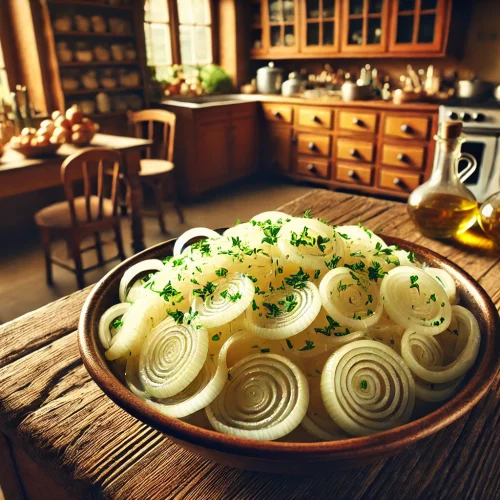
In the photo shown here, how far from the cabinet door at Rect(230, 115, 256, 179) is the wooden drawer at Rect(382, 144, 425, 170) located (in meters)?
1.44

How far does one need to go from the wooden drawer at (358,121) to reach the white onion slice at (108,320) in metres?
3.96

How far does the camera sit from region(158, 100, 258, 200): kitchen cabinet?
4.25 metres

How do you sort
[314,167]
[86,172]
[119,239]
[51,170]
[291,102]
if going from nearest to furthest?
1. [86,172]
2. [51,170]
3. [119,239]
4. [291,102]
5. [314,167]

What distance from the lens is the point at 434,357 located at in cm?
57

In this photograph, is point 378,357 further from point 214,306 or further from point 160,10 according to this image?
point 160,10

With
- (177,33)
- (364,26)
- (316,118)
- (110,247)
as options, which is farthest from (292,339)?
(177,33)

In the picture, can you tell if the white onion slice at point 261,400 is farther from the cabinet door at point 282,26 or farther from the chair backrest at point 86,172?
the cabinet door at point 282,26

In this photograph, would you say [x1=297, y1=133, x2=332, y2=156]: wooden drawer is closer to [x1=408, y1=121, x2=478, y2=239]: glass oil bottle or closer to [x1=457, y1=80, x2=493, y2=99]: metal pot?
[x1=457, y1=80, x2=493, y2=99]: metal pot

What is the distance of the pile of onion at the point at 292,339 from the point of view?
0.50 m

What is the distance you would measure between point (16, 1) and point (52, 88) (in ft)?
2.12

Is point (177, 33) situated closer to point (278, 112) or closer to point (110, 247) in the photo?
point (278, 112)

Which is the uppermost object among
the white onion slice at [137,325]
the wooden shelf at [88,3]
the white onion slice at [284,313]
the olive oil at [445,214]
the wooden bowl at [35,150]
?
the wooden shelf at [88,3]

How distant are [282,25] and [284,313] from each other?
501 centimetres

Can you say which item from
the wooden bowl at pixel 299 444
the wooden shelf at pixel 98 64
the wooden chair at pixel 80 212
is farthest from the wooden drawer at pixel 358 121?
the wooden bowl at pixel 299 444
